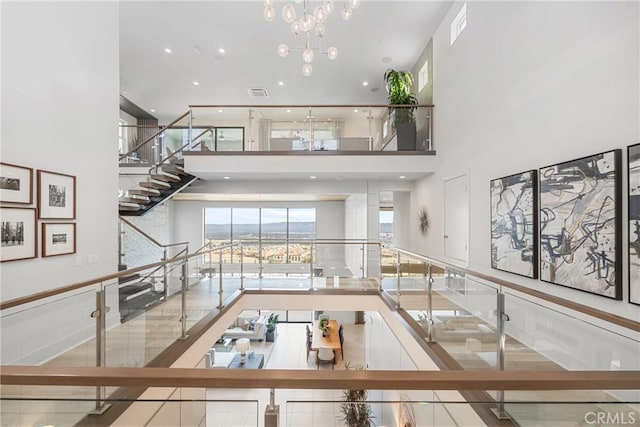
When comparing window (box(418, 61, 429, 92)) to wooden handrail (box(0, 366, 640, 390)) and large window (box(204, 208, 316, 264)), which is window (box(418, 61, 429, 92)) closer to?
large window (box(204, 208, 316, 264))

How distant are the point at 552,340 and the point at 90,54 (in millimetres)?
5915

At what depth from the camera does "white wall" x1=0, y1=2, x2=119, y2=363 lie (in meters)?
2.71

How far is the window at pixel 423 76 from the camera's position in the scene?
23.3ft

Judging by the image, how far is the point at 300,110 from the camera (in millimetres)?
7168

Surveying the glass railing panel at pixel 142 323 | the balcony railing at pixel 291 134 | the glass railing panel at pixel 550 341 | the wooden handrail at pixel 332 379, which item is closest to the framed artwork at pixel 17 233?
the glass railing panel at pixel 142 323

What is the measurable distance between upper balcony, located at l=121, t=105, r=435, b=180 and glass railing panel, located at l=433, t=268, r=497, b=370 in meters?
3.59

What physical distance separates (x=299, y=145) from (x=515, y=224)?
4607mm

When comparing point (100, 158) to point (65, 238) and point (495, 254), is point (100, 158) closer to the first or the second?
point (65, 238)

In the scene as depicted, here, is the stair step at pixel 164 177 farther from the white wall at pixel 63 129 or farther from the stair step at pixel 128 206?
the white wall at pixel 63 129

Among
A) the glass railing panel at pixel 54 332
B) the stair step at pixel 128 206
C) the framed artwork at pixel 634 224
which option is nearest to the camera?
the framed artwork at pixel 634 224

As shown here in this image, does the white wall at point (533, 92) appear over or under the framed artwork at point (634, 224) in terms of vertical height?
over

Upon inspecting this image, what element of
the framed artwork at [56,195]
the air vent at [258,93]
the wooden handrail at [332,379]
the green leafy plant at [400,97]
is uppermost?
the air vent at [258,93]

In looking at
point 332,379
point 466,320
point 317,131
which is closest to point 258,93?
point 317,131

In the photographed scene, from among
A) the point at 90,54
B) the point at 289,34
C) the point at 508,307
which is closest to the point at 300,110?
the point at 289,34
